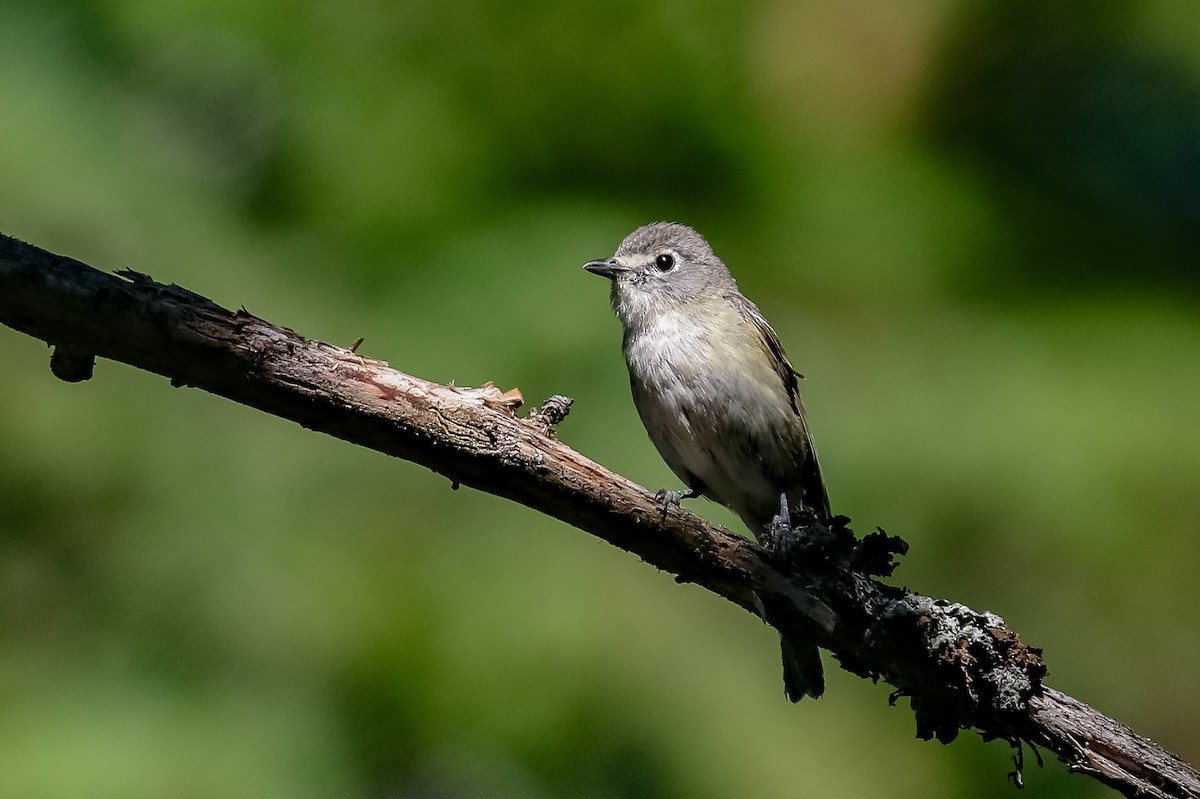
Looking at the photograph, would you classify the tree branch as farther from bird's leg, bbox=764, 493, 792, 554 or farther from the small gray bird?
the small gray bird

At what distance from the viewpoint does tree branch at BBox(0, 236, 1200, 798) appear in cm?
232

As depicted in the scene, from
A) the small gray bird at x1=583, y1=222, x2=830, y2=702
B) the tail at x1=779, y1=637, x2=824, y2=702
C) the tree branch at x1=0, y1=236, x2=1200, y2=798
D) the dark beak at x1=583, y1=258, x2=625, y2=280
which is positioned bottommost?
the tree branch at x1=0, y1=236, x2=1200, y2=798

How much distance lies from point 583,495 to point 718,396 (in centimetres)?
136

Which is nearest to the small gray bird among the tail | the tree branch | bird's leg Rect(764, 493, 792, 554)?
the tail

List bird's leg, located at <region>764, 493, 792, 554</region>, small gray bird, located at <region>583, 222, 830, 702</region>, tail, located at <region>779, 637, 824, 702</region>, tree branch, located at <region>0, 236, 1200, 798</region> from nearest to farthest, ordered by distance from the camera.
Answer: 1. tree branch, located at <region>0, 236, 1200, 798</region>
2. bird's leg, located at <region>764, 493, 792, 554</region>
3. tail, located at <region>779, 637, 824, 702</region>
4. small gray bird, located at <region>583, 222, 830, 702</region>

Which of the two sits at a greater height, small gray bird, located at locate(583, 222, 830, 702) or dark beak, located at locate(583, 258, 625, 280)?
dark beak, located at locate(583, 258, 625, 280)

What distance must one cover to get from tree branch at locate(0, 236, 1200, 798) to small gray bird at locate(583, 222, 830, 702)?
0.96 metres

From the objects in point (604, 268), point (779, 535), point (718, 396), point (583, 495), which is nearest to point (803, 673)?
point (718, 396)

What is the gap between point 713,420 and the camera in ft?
12.9

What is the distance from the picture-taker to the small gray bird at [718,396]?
12.9 feet

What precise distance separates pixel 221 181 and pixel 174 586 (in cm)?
185

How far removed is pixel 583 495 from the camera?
2.66 metres

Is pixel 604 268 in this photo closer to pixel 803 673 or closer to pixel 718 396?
pixel 718 396

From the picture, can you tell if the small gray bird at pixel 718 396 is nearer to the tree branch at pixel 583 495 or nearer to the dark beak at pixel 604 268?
the dark beak at pixel 604 268
